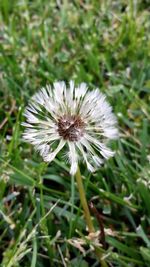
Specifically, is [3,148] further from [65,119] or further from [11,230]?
[65,119]

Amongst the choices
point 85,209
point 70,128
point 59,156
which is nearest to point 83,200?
point 85,209

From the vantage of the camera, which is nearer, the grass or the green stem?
the green stem

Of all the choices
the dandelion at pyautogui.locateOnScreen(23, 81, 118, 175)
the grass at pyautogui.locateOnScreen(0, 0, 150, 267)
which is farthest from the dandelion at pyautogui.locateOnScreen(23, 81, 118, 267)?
the grass at pyautogui.locateOnScreen(0, 0, 150, 267)

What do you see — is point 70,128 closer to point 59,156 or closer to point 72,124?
point 72,124

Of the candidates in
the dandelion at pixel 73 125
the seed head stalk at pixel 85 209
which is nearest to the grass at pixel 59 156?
the seed head stalk at pixel 85 209

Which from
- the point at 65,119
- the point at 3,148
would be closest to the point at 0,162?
the point at 3,148

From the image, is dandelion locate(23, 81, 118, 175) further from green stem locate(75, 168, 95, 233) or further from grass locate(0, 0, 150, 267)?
grass locate(0, 0, 150, 267)

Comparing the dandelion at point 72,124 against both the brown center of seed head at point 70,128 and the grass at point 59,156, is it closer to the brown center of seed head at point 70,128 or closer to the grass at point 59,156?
the brown center of seed head at point 70,128
